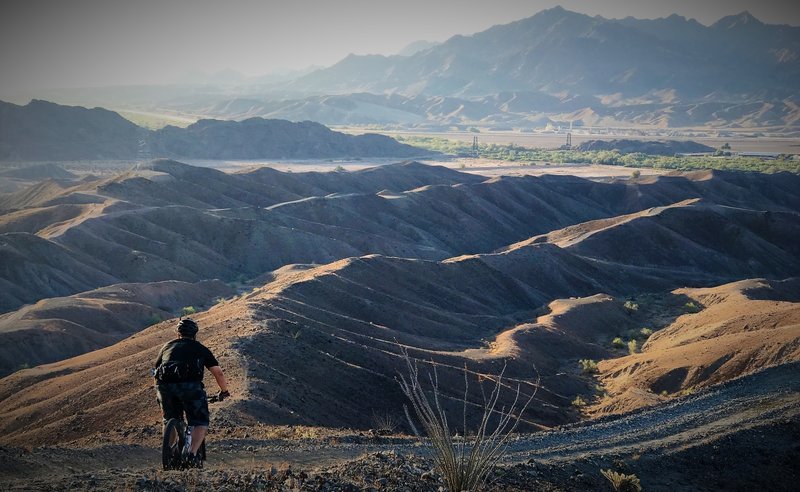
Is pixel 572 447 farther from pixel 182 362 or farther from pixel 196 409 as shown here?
pixel 182 362

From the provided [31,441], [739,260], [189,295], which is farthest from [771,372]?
[739,260]

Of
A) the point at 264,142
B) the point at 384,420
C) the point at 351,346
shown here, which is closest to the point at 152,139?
the point at 264,142

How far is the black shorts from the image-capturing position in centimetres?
898

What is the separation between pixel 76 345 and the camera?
109 feet

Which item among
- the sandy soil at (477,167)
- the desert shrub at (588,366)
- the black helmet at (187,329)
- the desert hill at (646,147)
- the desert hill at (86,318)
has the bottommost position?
the desert shrub at (588,366)

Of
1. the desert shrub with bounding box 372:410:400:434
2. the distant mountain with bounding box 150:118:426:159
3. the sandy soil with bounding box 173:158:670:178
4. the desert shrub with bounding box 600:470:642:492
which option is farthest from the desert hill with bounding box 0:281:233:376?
the distant mountain with bounding box 150:118:426:159

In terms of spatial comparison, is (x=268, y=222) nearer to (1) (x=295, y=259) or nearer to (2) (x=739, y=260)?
(1) (x=295, y=259)

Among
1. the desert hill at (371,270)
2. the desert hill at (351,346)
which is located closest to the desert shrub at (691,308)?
the desert hill at (371,270)

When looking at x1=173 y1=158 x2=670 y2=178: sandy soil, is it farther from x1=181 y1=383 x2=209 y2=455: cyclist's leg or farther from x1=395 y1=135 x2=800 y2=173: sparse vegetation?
x1=181 y1=383 x2=209 y2=455: cyclist's leg

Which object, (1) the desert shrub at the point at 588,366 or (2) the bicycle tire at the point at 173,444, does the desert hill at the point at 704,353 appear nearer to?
(1) the desert shrub at the point at 588,366

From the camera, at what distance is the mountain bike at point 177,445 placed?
29.8 ft

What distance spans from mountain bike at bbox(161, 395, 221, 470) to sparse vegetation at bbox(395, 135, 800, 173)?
119 m

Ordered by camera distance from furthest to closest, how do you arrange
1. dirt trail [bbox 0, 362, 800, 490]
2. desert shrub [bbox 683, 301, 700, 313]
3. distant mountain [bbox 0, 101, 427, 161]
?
distant mountain [bbox 0, 101, 427, 161] → desert shrub [bbox 683, 301, 700, 313] → dirt trail [bbox 0, 362, 800, 490]

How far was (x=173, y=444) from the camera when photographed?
9.16 m
